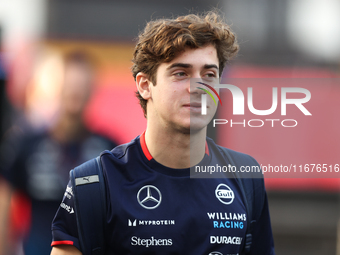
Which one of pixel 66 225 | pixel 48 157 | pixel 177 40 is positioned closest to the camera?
pixel 66 225

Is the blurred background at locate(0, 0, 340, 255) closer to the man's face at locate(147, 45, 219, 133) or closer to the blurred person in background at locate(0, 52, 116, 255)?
the blurred person in background at locate(0, 52, 116, 255)

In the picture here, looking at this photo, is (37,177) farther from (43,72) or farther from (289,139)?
(289,139)

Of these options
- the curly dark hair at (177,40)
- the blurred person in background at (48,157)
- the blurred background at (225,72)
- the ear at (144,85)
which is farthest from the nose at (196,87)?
the blurred background at (225,72)

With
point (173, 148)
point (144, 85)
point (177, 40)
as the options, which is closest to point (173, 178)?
point (173, 148)

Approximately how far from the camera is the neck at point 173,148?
220cm

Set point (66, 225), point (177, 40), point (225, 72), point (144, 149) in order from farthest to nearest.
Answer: point (225, 72)
point (144, 149)
point (177, 40)
point (66, 225)

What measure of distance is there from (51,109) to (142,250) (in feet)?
11.5

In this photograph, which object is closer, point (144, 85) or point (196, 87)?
point (196, 87)

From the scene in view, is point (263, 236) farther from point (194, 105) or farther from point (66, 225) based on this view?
point (66, 225)

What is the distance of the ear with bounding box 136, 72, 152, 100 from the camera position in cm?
232

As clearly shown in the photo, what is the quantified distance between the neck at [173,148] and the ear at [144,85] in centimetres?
23

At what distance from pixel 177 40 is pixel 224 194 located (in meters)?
0.87

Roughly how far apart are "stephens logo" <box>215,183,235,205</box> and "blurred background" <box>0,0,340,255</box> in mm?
3229

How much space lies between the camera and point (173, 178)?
2146 millimetres
